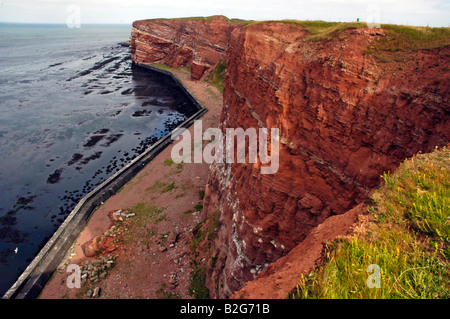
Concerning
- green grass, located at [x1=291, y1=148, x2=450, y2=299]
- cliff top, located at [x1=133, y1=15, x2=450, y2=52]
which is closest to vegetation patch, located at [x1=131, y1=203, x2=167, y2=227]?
cliff top, located at [x1=133, y1=15, x2=450, y2=52]

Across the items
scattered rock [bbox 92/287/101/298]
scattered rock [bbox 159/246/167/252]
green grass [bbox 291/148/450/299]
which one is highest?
green grass [bbox 291/148/450/299]

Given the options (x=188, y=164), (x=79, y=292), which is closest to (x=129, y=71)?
(x=188, y=164)

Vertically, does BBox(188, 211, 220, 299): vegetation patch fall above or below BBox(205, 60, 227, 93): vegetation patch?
below

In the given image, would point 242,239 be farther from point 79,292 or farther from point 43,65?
point 43,65

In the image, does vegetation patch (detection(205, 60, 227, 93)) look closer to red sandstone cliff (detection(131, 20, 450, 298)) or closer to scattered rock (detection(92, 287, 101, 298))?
red sandstone cliff (detection(131, 20, 450, 298))

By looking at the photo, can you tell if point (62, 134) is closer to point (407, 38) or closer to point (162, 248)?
point (162, 248)

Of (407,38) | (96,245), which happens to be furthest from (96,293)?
(407,38)

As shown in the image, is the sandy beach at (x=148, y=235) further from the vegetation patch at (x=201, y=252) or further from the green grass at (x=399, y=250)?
the green grass at (x=399, y=250)

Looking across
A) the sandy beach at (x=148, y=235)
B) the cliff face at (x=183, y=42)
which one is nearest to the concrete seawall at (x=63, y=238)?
the sandy beach at (x=148, y=235)
